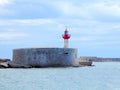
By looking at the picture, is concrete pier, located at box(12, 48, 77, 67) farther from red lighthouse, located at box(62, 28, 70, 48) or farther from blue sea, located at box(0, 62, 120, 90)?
→ blue sea, located at box(0, 62, 120, 90)

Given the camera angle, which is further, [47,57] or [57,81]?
[47,57]

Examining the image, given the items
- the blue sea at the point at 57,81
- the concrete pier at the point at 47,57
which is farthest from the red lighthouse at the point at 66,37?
the blue sea at the point at 57,81

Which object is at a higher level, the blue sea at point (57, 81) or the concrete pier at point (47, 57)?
the concrete pier at point (47, 57)

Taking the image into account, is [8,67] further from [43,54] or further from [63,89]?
[63,89]

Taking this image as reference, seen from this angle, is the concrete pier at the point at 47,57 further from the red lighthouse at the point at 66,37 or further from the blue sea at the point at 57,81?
the blue sea at the point at 57,81

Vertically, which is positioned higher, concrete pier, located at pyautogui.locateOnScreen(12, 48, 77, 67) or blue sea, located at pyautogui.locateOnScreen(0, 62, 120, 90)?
concrete pier, located at pyautogui.locateOnScreen(12, 48, 77, 67)

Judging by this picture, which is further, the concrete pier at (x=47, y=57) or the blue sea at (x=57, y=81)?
the concrete pier at (x=47, y=57)

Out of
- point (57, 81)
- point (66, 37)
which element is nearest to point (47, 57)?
point (66, 37)

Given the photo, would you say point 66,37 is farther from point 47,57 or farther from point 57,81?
point 57,81

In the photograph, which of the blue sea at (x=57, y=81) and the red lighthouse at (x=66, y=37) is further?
the red lighthouse at (x=66, y=37)

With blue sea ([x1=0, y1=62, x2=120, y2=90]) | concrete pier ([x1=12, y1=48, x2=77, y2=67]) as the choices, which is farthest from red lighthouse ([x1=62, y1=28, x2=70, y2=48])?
blue sea ([x1=0, y1=62, x2=120, y2=90])

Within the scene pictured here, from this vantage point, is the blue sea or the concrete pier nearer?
the blue sea

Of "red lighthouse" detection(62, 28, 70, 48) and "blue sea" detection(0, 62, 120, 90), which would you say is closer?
"blue sea" detection(0, 62, 120, 90)

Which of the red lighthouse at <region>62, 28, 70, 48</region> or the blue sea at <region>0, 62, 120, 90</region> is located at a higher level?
the red lighthouse at <region>62, 28, 70, 48</region>
